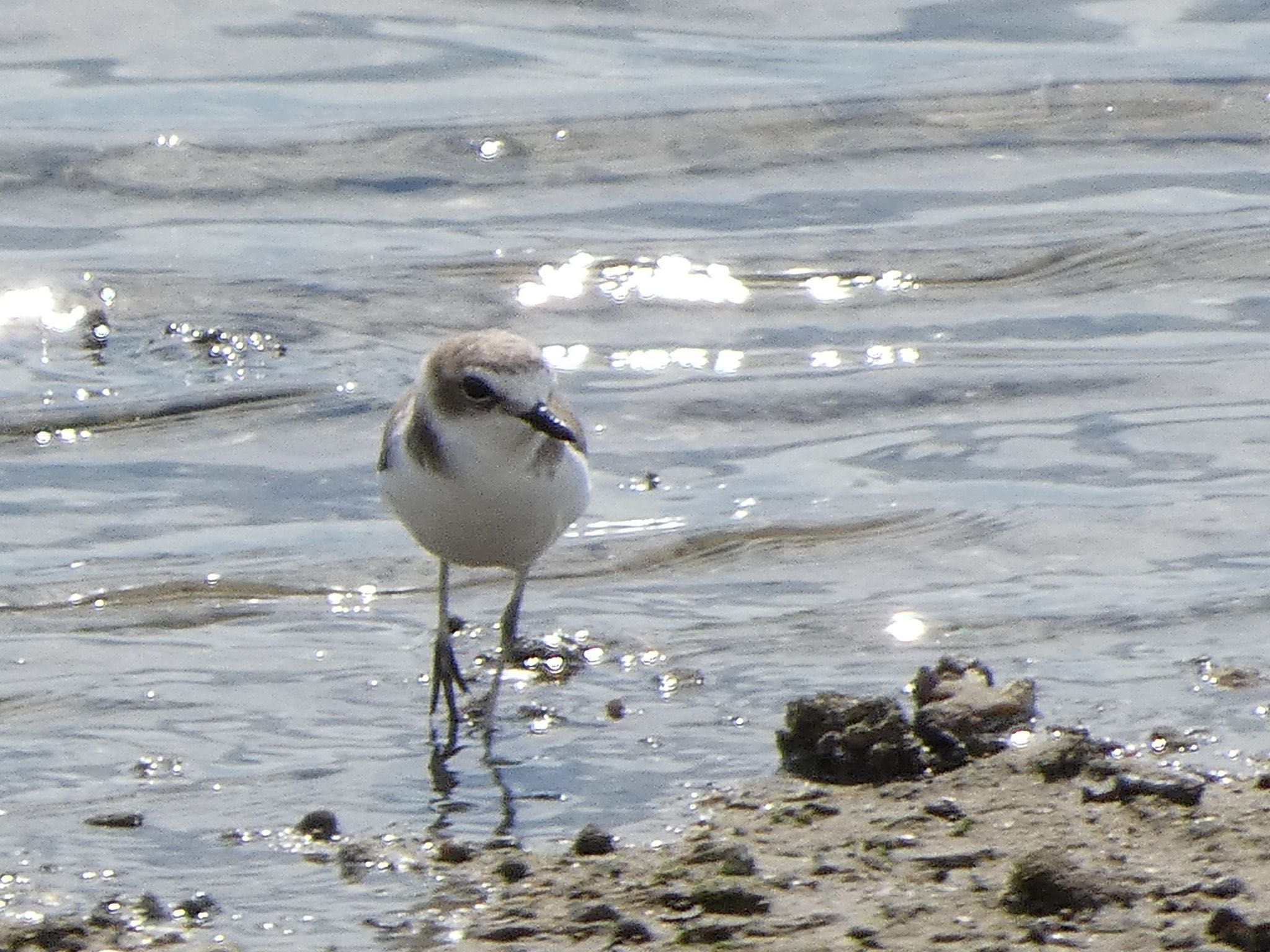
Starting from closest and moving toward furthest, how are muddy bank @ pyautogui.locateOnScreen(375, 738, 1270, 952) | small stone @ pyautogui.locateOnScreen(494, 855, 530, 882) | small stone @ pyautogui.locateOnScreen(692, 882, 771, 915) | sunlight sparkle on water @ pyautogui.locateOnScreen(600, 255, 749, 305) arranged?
muddy bank @ pyautogui.locateOnScreen(375, 738, 1270, 952) < small stone @ pyautogui.locateOnScreen(692, 882, 771, 915) < small stone @ pyautogui.locateOnScreen(494, 855, 530, 882) < sunlight sparkle on water @ pyautogui.locateOnScreen(600, 255, 749, 305)

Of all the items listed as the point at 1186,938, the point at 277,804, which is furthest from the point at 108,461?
the point at 1186,938

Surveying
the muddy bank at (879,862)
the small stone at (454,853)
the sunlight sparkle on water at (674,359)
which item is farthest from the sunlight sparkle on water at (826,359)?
the small stone at (454,853)

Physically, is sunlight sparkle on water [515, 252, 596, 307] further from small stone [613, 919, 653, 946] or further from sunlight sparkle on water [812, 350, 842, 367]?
small stone [613, 919, 653, 946]

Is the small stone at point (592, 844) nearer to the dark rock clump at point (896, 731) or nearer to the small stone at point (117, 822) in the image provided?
the dark rock clump at point (896, 731)

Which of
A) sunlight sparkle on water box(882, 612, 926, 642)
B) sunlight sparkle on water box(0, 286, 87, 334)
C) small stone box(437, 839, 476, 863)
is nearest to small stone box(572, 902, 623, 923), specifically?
small stone box(437, 839, 476, 863)

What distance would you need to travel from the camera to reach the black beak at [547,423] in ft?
19.2

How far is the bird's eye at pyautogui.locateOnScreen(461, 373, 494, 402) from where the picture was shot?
19.5ft

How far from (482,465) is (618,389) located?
2955 millimetres

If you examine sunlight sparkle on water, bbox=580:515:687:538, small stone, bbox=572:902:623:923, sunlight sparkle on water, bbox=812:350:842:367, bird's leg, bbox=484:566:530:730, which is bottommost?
small stone, bbox=572:902:623:923

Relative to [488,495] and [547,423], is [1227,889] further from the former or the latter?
[488,495]

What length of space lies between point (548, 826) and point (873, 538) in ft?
8.07

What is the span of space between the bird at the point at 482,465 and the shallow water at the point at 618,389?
0.37 m

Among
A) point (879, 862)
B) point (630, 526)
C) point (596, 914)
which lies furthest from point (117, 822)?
point (630, 526)

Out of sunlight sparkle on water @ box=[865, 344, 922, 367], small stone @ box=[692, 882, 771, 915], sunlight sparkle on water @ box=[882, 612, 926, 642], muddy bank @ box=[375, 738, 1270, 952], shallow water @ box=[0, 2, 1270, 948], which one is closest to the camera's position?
muddy bank @ box=[375, 738, 1270, 952]
